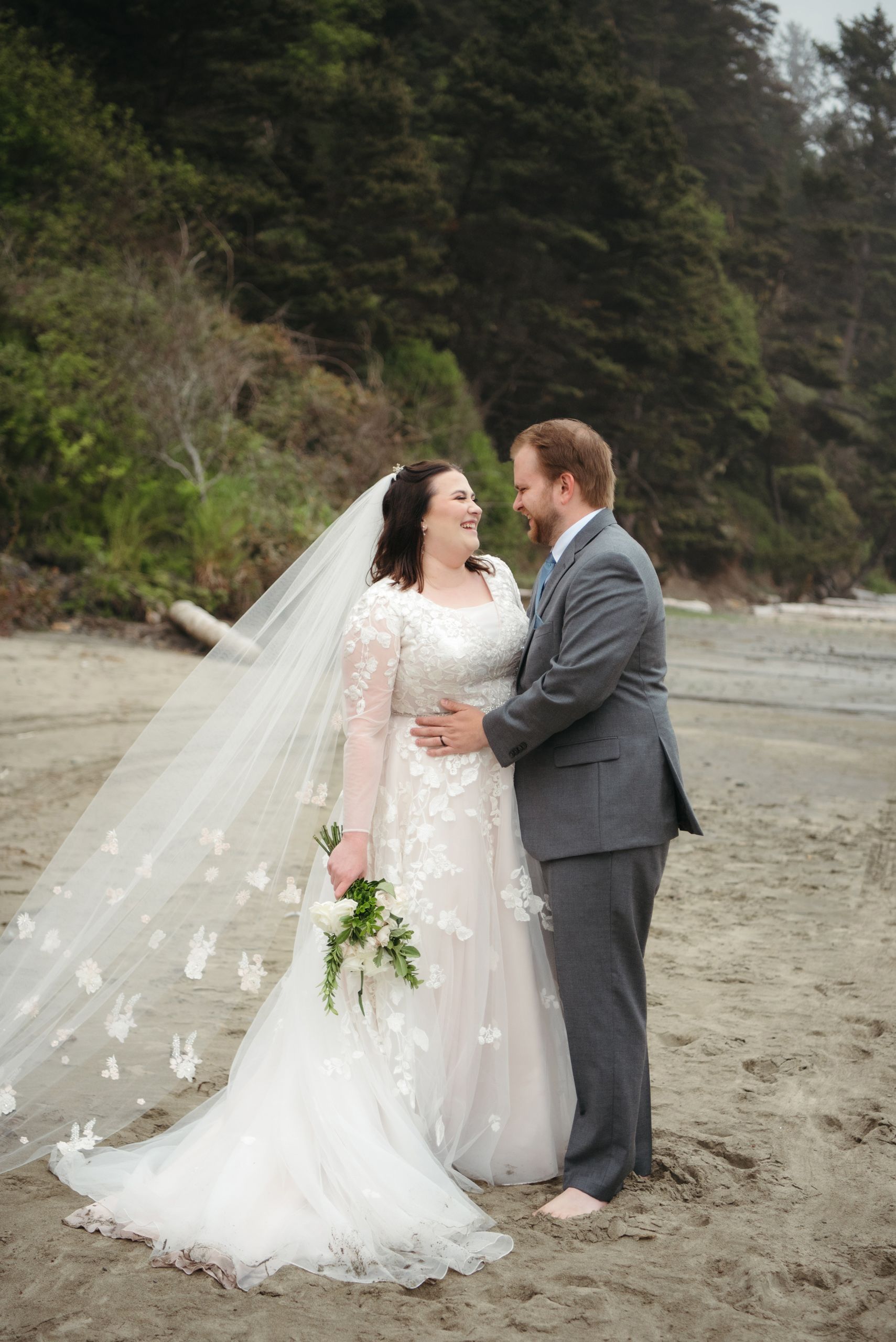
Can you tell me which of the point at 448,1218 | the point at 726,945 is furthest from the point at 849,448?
the point at 448,1218

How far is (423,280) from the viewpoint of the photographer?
29703mm

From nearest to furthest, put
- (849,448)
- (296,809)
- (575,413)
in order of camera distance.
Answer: (296,809) < (575,413) < (849,448)

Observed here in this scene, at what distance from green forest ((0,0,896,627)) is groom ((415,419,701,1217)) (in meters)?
8.74

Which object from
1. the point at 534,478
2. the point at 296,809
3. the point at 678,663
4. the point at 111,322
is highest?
the point at 111,322

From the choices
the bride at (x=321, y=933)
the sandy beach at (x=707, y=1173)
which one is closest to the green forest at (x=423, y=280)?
the sandy beach at (x=707, y=1173)

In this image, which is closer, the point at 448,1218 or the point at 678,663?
the point at 448,1218

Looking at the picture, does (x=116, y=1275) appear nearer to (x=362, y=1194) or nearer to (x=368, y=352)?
(x=362, y=1194)

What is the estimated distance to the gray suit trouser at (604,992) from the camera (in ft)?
9.95

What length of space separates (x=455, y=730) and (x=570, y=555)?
52 centimetres

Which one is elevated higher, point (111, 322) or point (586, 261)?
point (586, 261)

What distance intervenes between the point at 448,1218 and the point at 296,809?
1097 millimetres

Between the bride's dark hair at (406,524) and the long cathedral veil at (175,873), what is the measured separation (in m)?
0.08

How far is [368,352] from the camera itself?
87.1 ft

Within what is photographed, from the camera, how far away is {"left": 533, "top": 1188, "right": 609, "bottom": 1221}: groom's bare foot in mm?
3002
